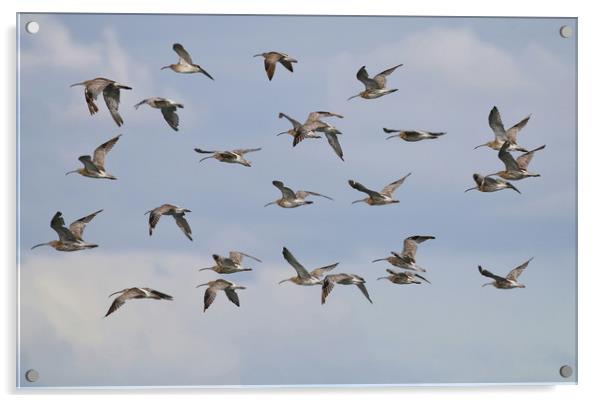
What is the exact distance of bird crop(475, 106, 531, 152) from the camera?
4.42 m

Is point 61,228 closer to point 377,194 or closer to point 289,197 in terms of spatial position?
point 289,197

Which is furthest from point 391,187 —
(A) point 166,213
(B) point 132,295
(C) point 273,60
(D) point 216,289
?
(B) point 132,295

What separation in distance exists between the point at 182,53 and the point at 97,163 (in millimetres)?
619

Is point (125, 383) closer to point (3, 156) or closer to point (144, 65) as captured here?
point (3, 156)

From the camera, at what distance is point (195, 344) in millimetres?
4312

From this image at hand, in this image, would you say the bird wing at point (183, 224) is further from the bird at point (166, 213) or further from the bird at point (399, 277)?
the bird at point (399, 277)

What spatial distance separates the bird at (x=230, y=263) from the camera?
14.2 feet

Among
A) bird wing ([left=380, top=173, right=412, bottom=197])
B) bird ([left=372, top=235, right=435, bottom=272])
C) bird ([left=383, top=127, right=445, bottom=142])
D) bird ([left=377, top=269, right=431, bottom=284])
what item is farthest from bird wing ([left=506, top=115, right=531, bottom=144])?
bird ([left=377, top=269, right=431, bottom=284])

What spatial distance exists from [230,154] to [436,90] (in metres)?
0.98

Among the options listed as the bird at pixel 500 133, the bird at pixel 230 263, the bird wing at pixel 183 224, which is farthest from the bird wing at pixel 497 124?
the bird wing at pixel 183 224

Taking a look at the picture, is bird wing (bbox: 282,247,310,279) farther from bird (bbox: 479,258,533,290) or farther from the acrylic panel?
bird (bbox: 479,258,533,290)

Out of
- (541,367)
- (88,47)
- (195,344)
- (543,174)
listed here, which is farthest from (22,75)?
(541,367)

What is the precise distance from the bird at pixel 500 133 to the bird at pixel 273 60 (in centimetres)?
96

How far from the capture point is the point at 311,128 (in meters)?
4.37
